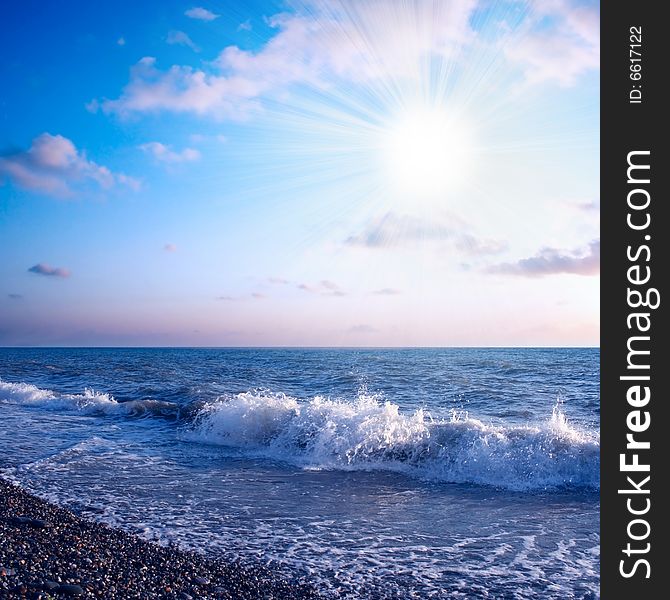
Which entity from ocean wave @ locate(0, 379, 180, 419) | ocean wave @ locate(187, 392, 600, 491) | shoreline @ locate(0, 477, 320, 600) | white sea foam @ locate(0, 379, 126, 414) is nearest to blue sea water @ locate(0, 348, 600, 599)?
ocean wave @ locate(187, 392, 600, 491)

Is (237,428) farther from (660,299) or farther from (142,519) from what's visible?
(660,299)

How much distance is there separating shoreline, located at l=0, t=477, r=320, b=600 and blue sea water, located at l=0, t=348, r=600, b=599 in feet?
1.46

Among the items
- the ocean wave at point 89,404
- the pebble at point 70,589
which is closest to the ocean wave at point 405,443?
→ the ocean wave at point 89,404

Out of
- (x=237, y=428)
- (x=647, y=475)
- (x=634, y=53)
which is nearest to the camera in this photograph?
(x=647, y=475)

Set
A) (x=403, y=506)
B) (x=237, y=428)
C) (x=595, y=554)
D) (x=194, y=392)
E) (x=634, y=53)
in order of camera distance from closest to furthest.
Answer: (x=634, y=53) < (x=595, y=554) < (x=403, y=506) < (x=237, y=428) < (x=194, y=392)

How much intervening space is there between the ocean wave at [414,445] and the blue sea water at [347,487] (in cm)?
5

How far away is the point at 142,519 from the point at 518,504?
6.88m

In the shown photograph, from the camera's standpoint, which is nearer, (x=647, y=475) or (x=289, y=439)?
(x=647, y=475)

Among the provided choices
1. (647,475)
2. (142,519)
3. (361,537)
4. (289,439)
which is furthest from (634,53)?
(289,439)

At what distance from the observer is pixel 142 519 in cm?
796

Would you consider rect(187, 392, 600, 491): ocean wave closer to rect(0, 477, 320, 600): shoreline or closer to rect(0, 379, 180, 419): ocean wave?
rect(0, 379, 180, 419): ocean wave

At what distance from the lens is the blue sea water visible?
6.53 m

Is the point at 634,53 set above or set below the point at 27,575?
above

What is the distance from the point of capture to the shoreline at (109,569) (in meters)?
5.18
